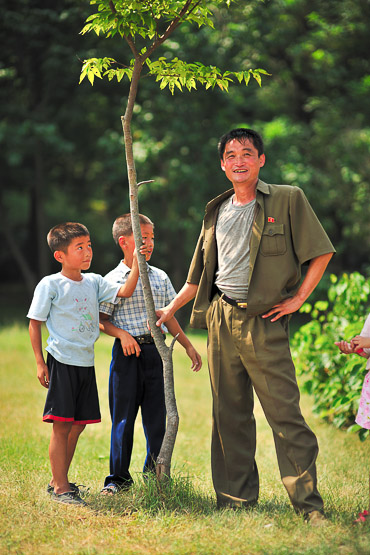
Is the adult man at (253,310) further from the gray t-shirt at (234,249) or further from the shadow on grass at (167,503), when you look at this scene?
the shadow on grass at (167,503)

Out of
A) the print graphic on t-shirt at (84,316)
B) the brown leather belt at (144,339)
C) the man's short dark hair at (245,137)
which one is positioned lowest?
the brown leather belt at (144,339)

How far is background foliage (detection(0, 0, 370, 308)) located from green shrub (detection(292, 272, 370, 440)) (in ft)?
30.0

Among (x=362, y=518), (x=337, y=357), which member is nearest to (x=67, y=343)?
(x=362, y=518)

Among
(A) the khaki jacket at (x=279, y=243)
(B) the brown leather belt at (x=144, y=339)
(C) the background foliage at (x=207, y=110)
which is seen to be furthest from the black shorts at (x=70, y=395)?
(C) the background foliage at (x=207, y=110)

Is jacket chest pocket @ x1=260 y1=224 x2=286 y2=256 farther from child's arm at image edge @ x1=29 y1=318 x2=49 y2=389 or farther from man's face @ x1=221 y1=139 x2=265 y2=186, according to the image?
child's arm at image edge @ x1=29 y1=318 x2=49 y2=389

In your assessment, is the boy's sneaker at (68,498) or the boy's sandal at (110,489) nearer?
the boy's sneaker at (68,498)

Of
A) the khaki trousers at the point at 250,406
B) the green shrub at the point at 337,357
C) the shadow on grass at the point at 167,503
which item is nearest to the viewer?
the khaki trousers at the point at 250,406

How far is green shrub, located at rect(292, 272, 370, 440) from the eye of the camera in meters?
5.54

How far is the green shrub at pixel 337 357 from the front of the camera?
554cm

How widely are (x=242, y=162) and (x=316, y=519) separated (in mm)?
1947

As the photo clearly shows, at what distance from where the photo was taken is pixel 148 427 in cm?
415

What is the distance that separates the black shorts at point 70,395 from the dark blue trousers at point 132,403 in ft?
0.48

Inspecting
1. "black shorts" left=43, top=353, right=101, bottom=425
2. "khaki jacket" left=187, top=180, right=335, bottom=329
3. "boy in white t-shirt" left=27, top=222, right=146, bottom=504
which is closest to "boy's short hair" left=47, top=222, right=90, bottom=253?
"boy in white t-shirt" left=27, top=222, right=146, bottom=504

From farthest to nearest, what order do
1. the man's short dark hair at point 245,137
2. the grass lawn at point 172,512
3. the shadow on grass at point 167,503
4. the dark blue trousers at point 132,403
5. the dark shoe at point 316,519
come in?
1. the dark blue trousers at point 132,403
2. the man's short dark hair at point 245,137
3. the shadow on grass at point 167,503
4. the dark shoe at point 316,519
5. the grass lawn at point 172,512
